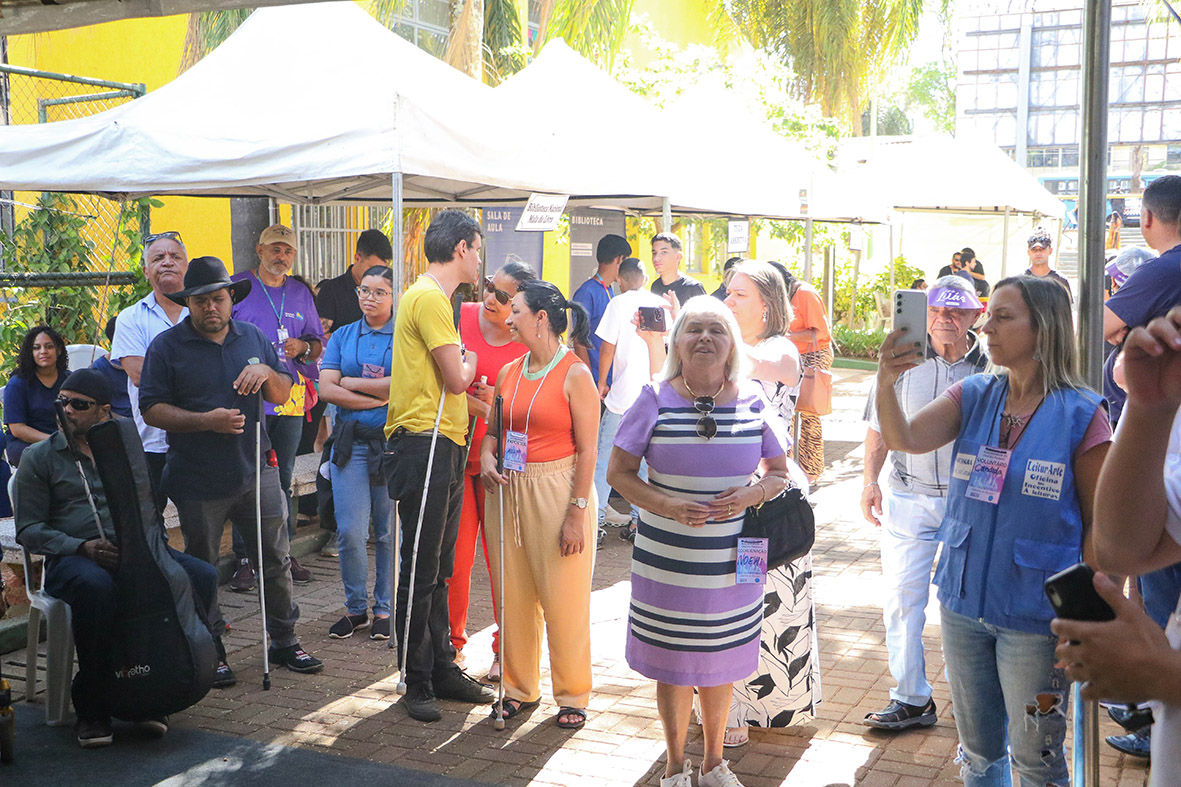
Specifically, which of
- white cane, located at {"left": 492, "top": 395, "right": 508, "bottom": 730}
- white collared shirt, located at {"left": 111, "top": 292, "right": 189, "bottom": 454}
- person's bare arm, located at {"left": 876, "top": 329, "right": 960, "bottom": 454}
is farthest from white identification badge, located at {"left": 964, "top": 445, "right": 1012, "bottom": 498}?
white collared shirt, located at {"left": 111, "top": 292, "right": 189, "bottom": 454}

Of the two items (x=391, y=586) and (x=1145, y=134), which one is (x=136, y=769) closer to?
(x=391, y=586)

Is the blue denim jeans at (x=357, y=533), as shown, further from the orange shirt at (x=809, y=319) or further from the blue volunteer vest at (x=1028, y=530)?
the blue volunteer vest at (x=1028, y=530)

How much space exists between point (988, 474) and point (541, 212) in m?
4.95

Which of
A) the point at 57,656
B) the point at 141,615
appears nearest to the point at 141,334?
the point at 57,656

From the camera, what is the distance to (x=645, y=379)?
834 centimetres

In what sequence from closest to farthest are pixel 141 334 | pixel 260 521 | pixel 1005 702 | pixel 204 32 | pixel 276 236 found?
pixel 1005 702 → pixel 260 521 → pixel 141 334 → pixel 276 236 → pixel 204 32

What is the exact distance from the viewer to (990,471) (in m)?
3.29

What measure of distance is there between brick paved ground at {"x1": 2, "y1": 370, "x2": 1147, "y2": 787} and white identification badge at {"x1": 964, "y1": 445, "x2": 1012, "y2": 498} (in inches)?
65.6

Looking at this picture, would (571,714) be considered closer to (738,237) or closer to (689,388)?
(689,388)

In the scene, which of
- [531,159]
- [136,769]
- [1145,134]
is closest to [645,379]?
[531,159]

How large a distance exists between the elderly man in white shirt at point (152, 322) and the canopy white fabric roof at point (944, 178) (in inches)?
483

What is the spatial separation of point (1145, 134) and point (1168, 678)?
76.8m

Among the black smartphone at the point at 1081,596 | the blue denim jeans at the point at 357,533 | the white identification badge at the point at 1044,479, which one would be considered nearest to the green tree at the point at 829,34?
the blue denim jeans at the point at 357,533

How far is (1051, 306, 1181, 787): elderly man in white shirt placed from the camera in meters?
1.69
